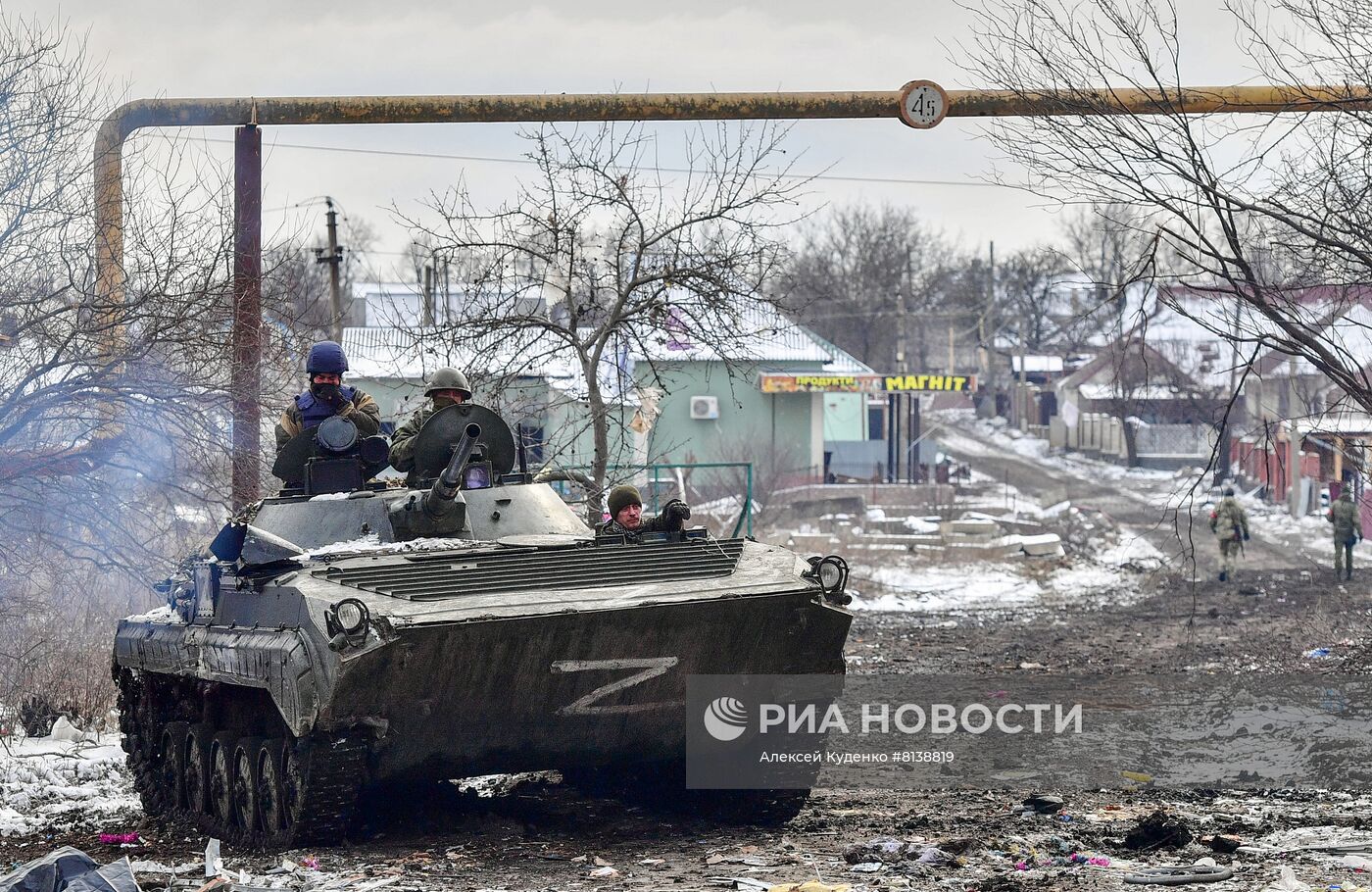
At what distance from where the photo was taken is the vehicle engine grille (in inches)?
316

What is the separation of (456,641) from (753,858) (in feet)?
5.14

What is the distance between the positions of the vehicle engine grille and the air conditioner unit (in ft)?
97.0

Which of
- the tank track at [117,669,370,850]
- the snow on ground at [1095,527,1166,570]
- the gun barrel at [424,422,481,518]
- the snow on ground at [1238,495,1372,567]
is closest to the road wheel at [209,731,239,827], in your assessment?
the tank track at [117,669,370,850]

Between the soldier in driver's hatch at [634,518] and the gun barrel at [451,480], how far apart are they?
0.80 metres

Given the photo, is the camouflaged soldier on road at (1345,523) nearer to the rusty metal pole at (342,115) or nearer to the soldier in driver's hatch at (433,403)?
the rusty metal pole at (342,115)

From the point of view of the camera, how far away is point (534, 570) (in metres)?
8.33

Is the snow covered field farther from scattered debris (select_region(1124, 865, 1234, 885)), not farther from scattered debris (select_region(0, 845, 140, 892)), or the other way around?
scattered debris (select_region(1124, 865, 1234, 885))

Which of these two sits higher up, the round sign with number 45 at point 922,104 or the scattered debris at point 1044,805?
the round sign with number 45 at point 922,104

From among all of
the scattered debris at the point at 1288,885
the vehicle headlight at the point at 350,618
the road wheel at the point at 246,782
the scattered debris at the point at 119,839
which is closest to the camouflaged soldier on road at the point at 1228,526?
the road wheel at the point at 246,782

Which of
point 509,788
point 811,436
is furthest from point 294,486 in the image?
point 811,436

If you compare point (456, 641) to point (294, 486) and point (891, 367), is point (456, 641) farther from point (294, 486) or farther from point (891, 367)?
point (891, 367)

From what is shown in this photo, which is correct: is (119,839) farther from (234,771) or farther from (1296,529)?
(1296,529)

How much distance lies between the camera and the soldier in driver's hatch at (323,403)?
10125mm

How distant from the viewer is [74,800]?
1117cm
